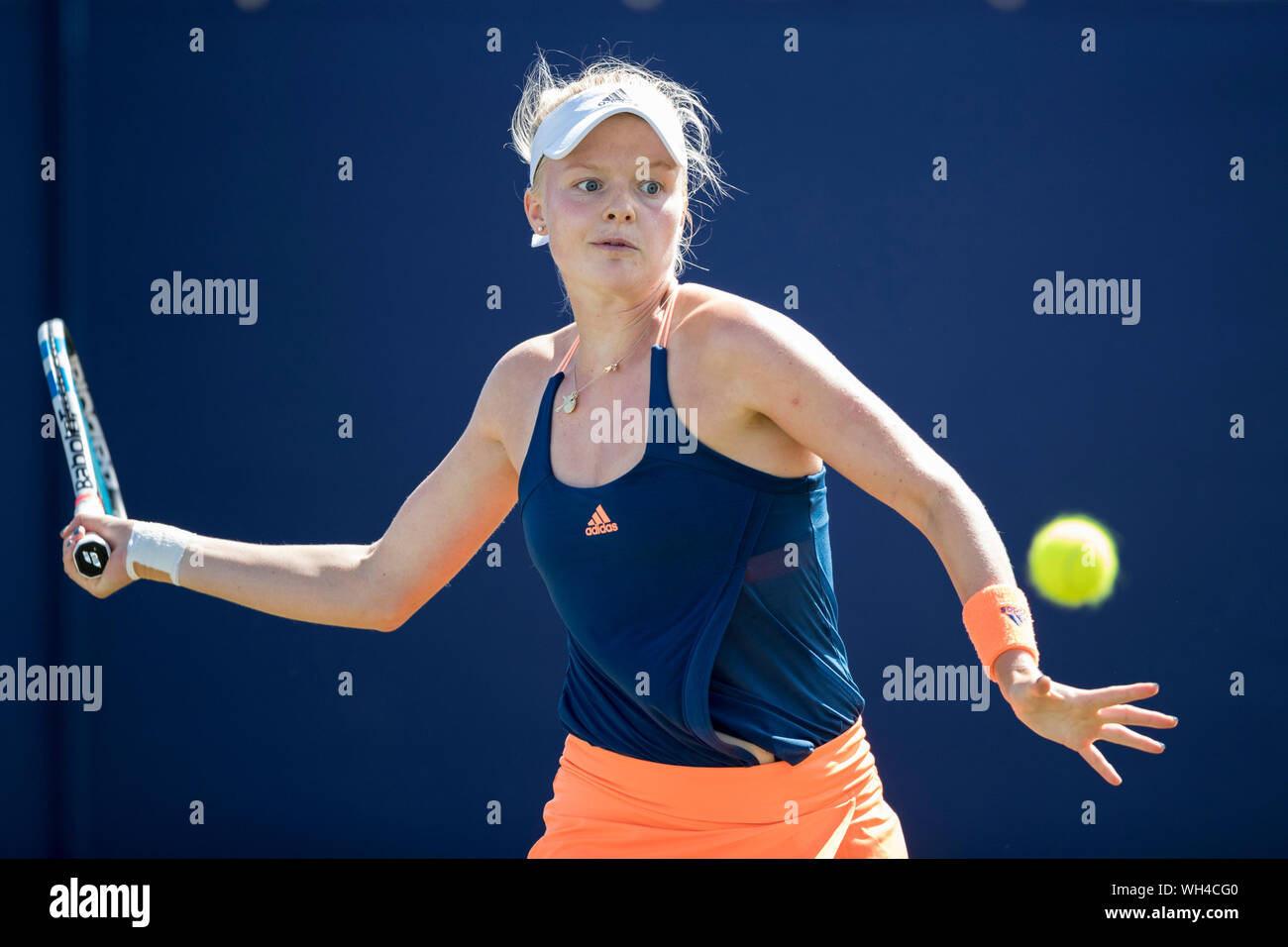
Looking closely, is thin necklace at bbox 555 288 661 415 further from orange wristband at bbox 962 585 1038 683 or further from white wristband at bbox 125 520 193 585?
white wristband at bbox 125 520 193 585

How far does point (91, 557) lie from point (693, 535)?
1416 millimetres

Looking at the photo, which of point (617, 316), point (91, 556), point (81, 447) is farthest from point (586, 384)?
point (81, 447)

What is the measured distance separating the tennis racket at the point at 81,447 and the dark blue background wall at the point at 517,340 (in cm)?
101

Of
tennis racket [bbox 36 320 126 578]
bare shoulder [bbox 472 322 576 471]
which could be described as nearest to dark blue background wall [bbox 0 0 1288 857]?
tennis racket [bbox 36 320 126 578]

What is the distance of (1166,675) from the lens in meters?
4.23

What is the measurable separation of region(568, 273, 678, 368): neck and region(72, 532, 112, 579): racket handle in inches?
45.9

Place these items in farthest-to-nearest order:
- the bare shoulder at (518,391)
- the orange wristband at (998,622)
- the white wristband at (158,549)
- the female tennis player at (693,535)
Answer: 1. the white wristband at (158,549)
2. the bare shoulder at (518,391)
3. the female tennis player at (693,535)
4. the orange wristband at (998,622)

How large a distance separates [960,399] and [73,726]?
3.28 m

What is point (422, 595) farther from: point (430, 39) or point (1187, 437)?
point (1187, 437)

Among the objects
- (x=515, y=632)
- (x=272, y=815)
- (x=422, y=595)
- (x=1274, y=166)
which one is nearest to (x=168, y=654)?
(x=272, y=815)

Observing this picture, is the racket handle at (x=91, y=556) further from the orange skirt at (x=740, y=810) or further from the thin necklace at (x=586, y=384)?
the orange skirt at (x=740, y=810)

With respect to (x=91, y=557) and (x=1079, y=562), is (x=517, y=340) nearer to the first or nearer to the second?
(x=91, y=557)

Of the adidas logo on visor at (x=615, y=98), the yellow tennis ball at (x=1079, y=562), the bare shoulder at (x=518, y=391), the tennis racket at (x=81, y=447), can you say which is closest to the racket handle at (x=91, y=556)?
the tennis racket at (x=81, y=447)

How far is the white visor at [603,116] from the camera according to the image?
221 centimetres
